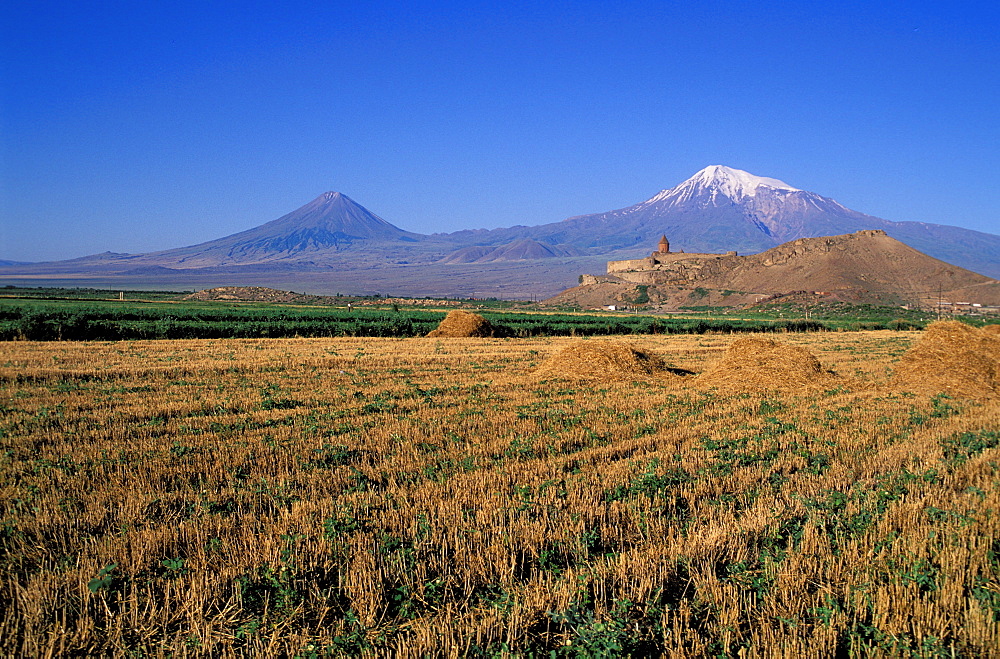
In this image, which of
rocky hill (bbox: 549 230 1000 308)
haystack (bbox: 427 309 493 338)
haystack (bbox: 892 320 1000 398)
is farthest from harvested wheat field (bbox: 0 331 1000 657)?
rocky hill (bbox: 549 230 1000 308)

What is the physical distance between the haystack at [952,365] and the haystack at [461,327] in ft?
83.1

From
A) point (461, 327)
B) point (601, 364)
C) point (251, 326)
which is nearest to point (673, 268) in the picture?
point (461, 327)

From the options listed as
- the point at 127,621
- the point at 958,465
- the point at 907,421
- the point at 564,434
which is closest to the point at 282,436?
the point at 564,434

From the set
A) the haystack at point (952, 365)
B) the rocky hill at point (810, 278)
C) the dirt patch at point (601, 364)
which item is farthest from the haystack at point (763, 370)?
the rocky hill at point (810, 278)

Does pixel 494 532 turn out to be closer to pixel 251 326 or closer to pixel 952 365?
pixel 952 365

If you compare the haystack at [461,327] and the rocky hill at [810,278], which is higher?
the rocky hill at [810,278]

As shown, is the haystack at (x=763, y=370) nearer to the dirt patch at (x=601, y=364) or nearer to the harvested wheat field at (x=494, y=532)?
the dirt patch at (x=601, y=364)

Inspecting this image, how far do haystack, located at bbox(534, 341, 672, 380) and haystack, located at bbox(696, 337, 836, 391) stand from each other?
2079mm

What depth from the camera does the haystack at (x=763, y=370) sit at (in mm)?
17047

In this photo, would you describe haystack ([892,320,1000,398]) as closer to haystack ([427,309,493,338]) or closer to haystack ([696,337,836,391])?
haystack ([696,337,836,391])

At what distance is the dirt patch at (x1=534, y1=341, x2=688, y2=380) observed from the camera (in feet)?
61.9

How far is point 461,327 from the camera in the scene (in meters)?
40.5

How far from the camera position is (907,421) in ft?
39.5

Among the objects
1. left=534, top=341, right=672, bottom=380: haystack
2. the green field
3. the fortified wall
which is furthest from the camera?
the fortified wall
